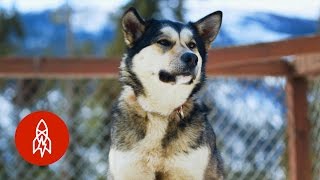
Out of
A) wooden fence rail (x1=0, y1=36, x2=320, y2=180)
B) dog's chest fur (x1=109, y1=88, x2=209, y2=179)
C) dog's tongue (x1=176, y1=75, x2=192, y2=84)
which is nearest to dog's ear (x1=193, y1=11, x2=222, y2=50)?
dog's tongue (x1=176, y1=75, x2=192, y2=84)

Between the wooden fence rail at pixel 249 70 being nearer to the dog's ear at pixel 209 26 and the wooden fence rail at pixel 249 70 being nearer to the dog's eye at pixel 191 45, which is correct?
the dog's ear at pixel 209 26

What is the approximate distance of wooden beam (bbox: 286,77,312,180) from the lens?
3.99 meters

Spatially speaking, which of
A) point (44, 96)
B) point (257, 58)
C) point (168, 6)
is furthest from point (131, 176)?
point (168, 6)

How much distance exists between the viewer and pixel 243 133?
15.2 feet

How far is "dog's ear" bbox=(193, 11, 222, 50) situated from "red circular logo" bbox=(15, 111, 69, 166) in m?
0.67

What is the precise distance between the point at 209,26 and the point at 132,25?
0.33 meters

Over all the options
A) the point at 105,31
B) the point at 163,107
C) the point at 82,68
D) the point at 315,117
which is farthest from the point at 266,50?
the point at 105,31

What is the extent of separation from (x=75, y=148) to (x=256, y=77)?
4.00 feet

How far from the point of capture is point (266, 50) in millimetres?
3715

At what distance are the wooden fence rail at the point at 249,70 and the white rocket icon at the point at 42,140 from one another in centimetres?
Answer: 152

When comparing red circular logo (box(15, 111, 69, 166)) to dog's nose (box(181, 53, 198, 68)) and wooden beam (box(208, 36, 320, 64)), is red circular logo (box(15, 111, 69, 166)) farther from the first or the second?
wooden beam (box(208, 36, 320, 64))

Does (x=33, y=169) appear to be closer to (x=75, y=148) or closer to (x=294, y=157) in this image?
(x=75, y=148)

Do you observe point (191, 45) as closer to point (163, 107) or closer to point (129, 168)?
point (163, 107)

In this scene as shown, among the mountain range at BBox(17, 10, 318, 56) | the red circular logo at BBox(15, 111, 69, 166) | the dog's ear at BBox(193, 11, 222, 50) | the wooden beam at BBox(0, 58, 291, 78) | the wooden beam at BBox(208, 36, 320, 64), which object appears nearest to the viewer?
the red circular logo at BBox(15, 111, 69, 166)
